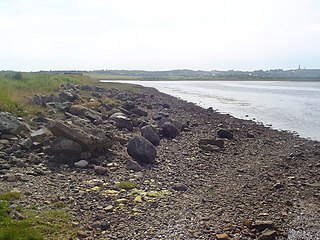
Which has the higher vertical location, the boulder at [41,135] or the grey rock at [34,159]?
the boulder at [41,135]

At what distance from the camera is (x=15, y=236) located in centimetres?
842

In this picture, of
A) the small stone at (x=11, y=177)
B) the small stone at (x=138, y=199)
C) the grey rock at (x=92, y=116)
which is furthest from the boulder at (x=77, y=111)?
the small stone at (x=138, y=199)

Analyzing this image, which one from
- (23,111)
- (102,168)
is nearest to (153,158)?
(102,168)

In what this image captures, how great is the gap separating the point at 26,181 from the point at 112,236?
4666 millimetres

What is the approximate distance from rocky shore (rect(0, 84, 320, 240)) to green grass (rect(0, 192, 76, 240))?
36cm

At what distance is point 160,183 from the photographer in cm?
1393

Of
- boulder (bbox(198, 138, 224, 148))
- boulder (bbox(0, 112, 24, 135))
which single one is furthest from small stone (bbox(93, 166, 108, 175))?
boulder (bbox(198, 138, 224, 148))

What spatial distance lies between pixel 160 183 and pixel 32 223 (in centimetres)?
566

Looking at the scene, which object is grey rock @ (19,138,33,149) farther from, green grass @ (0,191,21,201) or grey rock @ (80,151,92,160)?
green grass @ (0,191,21,201)

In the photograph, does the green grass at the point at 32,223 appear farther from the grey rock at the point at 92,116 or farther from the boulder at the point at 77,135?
the grey rock at the point at 92,116

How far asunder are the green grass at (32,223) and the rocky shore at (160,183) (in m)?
0.36

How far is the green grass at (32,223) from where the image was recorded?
8.62 metres

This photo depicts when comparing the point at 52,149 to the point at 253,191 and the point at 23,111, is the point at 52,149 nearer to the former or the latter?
the point at 253,191

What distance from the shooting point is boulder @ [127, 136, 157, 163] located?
54.9 feet
